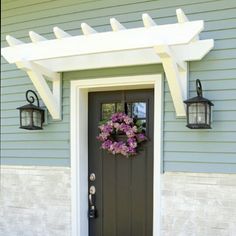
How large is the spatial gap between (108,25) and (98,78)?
0.54 metres

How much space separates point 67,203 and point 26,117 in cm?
97

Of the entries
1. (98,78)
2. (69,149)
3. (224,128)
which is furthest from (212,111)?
(69,149)

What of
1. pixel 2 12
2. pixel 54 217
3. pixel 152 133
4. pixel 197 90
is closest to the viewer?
pixel 197 90

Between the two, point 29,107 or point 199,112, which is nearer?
point 199,112

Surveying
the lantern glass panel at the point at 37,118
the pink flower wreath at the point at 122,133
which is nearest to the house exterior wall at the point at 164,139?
the lantern glass panel at the point at 37,118

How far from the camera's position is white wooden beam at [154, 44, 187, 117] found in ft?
9.21

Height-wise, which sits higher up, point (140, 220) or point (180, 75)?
point (180, 75)

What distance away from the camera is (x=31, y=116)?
376 cm

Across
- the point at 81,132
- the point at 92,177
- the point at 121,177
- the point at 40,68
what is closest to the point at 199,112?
the point at 121,177

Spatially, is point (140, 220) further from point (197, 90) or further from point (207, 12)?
point (207, 12)

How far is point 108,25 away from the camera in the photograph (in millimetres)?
3732

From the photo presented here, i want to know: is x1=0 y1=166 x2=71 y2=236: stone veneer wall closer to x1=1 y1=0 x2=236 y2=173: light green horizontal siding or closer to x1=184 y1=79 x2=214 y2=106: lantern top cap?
x1=1 y1=0 x2=236 y2=173: light green horizontal siding

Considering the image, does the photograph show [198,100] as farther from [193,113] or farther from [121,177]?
[121,177]

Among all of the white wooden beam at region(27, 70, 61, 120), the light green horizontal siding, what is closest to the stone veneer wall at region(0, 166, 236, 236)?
the light green horizontal siding
